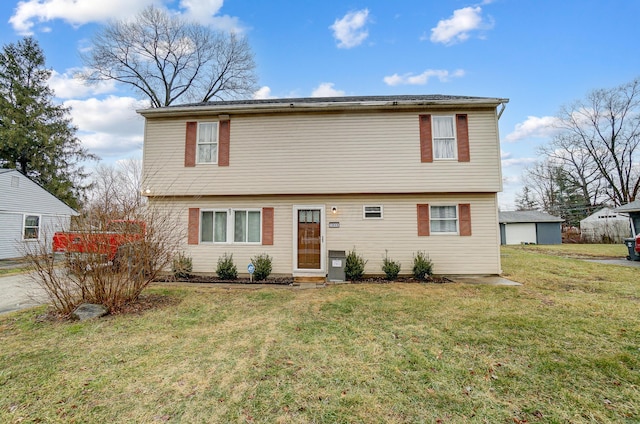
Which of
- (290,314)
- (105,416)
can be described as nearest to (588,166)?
(290,314)

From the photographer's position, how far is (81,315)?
5.04 metres

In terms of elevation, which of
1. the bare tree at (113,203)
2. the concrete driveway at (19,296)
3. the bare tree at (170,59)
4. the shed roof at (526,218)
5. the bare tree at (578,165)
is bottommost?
the concrete driveway at (19,296)

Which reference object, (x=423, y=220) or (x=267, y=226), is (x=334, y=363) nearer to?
(x=267, y=226)

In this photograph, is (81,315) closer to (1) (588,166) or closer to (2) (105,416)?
(2) (105,416)

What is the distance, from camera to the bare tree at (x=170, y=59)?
18.4 metres

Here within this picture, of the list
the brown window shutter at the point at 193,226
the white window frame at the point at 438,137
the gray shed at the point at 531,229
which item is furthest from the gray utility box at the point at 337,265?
the gray shed at the point at 531,229

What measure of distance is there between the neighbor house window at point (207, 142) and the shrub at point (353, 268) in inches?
224

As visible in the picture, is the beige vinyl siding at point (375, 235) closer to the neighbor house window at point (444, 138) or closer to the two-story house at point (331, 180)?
the two-story house at point (331, 180)

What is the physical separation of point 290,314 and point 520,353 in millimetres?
3698

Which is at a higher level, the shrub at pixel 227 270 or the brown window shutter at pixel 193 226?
the brown window shutter at pixel 193 226

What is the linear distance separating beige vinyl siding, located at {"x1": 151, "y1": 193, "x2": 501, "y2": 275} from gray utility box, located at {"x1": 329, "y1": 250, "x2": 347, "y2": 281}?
0.54 metres

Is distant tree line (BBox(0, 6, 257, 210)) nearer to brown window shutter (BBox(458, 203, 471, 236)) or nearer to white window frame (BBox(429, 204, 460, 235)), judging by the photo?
white window frame (BBox(429, 204, 460, 235))

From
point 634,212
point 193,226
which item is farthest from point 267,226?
point 634,212

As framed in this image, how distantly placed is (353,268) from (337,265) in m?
0.53
